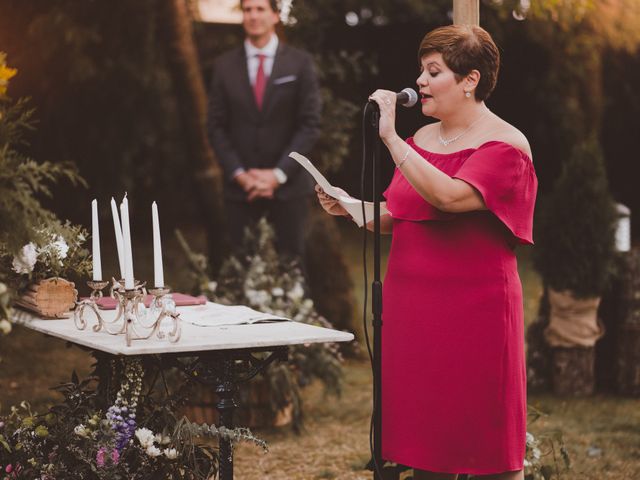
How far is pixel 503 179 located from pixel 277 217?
377 cm

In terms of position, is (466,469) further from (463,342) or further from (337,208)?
(337,208)

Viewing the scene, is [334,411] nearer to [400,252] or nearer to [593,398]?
[593,398]

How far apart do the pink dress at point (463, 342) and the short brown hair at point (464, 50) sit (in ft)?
0.87

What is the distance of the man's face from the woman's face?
132 inches

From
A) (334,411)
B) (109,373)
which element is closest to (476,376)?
(109,373)

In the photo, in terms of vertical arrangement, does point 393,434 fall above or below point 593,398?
above

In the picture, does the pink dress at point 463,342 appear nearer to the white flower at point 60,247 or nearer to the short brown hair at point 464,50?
the short brown hair at point 464,50

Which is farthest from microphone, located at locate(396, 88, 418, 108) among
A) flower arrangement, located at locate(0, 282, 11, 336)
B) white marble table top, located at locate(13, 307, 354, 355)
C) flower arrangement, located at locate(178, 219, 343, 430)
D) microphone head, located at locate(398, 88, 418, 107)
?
flower arrangement, located at locate(178, 219, 343, 430)

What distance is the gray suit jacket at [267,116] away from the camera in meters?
7.12

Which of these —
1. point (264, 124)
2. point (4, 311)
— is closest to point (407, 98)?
point (4, 311)

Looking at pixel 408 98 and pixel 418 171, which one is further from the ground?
pixel 408 98

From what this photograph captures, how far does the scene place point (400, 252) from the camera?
12.4ft

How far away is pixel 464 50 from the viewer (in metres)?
3.59

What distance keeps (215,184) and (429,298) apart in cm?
551
